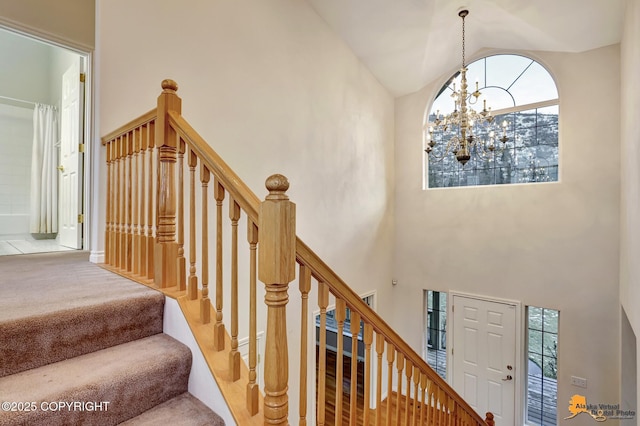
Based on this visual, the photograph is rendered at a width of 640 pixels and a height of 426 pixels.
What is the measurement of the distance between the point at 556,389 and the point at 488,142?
146 inches

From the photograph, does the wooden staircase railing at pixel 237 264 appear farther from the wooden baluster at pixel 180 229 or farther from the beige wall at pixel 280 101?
the beige wall at pixel 280 101

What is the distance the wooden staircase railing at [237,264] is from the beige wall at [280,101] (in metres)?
0.62

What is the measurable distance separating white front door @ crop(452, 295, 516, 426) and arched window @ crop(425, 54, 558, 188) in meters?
1.96

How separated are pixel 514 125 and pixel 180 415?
5.46m

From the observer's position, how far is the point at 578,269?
4.37m

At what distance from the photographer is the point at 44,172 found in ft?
14.1

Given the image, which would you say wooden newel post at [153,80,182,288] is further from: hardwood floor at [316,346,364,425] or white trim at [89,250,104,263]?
hardwood floor at [316,346,364,425]

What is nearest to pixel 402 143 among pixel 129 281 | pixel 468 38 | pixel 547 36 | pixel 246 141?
pixel 468 38

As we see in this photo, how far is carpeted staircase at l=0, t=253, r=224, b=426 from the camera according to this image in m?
1.10

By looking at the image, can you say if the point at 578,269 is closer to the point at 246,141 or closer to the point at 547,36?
the point at 547,36

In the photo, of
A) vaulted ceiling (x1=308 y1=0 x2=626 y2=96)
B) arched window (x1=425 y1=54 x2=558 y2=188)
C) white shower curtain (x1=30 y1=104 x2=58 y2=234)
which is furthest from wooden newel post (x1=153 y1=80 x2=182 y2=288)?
arched window (x1=425 y1=54 x2=558 y2=188)

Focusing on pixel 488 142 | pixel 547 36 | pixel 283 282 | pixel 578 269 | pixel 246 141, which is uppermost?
pixel 547 36

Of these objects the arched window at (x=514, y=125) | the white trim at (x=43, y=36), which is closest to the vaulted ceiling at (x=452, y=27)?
the arched window at (x=514, y=125)

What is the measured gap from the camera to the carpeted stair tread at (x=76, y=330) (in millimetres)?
1218
